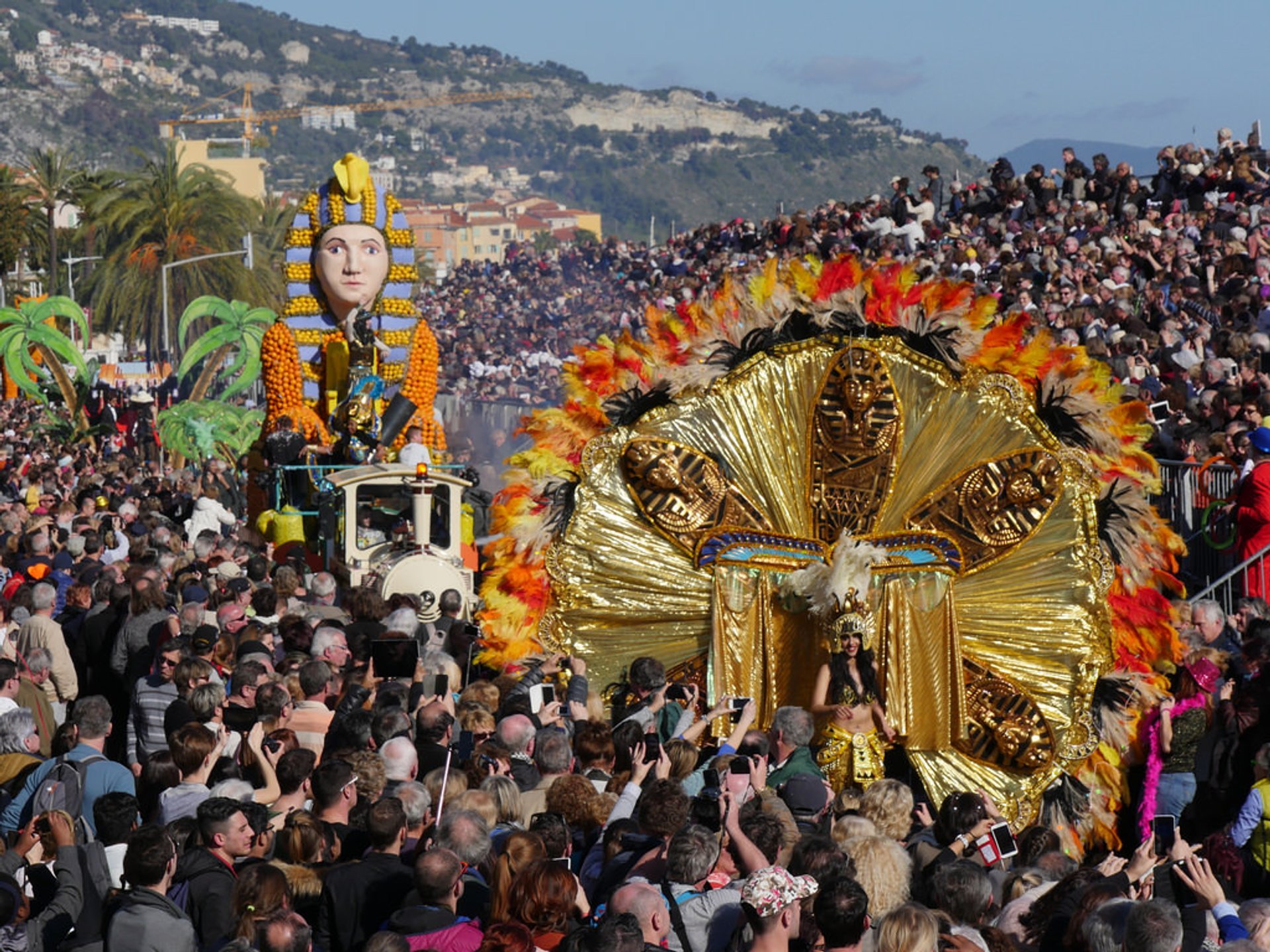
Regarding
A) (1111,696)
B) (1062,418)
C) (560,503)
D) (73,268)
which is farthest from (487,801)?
(73,268)

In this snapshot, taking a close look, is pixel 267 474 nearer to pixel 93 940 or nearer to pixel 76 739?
pixel 76 739

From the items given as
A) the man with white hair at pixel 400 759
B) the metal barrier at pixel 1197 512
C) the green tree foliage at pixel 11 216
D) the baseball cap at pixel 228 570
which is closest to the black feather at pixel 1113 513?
the metal barrier at pixel 1197 512

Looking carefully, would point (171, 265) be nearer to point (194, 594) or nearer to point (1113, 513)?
point (194, 594)

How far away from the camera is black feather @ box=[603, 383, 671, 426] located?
29.5 feet

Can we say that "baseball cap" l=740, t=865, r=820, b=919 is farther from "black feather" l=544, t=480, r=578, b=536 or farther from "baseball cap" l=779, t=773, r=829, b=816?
"black feather" l=544, t=480, r=578, b=536

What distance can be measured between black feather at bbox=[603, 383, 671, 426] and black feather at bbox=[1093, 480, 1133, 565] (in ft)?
7.10

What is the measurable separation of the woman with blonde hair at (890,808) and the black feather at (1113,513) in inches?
103

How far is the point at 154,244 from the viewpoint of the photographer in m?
53.0

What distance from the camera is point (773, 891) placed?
5000 millimetres

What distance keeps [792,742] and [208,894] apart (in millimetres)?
2667

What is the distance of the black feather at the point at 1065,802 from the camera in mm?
8586

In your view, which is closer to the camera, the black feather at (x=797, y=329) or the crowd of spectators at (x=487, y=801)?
the crowd of spectators at (x=487, y=801)

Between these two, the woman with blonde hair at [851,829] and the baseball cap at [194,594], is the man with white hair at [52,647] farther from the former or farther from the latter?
the woman with blonde hair at [851,829]

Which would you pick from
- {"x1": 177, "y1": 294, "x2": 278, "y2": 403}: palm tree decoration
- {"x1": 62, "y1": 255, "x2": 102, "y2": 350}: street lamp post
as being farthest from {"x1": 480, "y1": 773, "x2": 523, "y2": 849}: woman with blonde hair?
{"x1": 62, "y1": 255, "x2": 102, "y2": 350}: street lamp post
